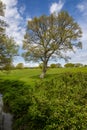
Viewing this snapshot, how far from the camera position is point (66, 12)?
5397 cm

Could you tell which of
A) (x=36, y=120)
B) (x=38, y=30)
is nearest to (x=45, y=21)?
(x=38, y=30)

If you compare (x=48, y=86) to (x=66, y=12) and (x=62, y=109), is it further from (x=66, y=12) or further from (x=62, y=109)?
(x=66, y=12)

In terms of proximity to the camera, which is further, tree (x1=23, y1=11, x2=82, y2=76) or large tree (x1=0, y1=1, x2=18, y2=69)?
tree (x1=23, y1=11, x2=82, y2=76)

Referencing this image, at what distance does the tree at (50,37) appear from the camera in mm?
52562

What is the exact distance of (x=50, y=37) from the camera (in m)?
53.2

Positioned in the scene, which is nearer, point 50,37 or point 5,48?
point 5,48

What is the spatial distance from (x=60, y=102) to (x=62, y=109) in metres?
0.75

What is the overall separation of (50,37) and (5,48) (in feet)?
57.7

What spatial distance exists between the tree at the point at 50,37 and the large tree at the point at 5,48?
14752 mm

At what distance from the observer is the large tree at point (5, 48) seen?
122 ft

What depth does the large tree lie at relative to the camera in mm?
37250

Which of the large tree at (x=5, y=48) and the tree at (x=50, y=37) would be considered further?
the tree at (x=50, y=37)

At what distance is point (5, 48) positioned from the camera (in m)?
37.7

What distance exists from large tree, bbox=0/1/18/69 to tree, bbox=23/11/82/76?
48.4 feet
